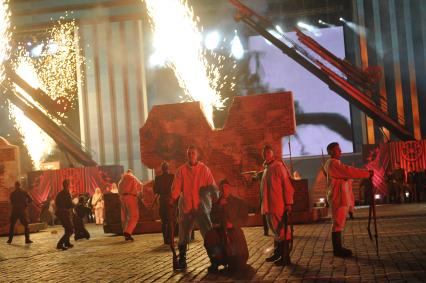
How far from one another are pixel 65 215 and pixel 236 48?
1993 cm

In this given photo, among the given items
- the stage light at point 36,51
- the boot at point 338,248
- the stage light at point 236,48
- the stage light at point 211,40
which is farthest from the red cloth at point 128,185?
the stage light at point 36,51

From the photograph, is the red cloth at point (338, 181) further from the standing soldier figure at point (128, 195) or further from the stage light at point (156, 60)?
the stage light at point (156, 60)

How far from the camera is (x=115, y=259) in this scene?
39.7 ft

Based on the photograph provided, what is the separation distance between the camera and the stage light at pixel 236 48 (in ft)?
112

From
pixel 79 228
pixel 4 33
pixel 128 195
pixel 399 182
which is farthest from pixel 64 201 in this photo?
pixel 4 33

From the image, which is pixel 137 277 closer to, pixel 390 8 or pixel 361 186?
pixel 361 186

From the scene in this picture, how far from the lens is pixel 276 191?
986 cm

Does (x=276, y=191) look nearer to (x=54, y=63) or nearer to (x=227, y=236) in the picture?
(x=227, y=236)

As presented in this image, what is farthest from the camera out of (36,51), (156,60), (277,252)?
(36,51)

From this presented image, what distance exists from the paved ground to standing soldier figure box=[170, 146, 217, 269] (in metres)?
0.52

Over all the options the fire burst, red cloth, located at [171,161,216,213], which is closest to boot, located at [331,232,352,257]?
red cloth, located at [171,161,216,213]

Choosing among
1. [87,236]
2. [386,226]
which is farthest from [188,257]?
[87,236]

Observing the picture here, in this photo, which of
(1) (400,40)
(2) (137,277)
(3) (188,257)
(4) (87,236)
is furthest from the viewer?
(1) (400,40)

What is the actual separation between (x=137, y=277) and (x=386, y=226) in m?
7.23
